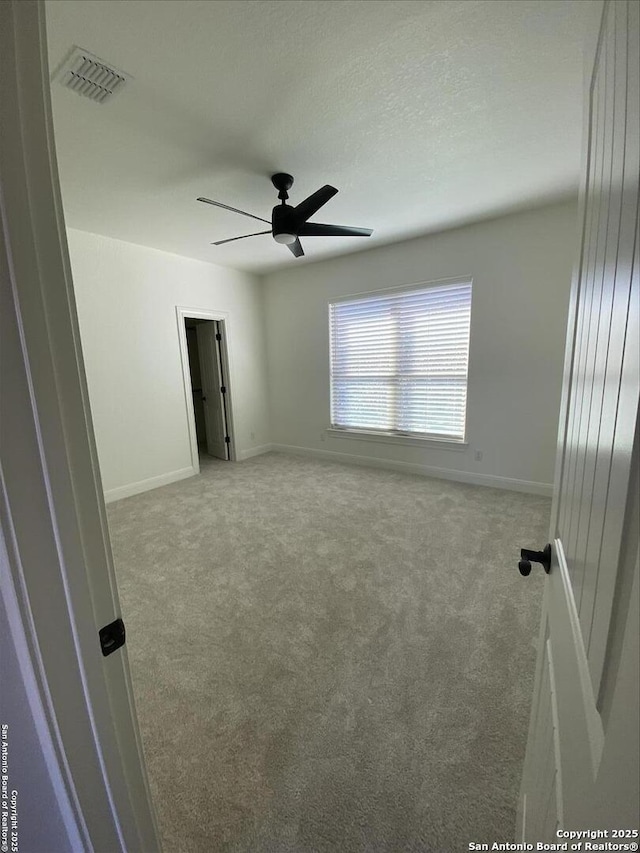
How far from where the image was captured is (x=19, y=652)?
1.71 feet

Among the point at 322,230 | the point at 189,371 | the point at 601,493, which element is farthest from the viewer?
the point at 189,371

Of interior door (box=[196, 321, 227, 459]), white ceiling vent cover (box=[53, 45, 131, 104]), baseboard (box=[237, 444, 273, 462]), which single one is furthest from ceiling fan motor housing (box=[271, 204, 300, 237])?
baseboard (box=[237, 444, 273, 462])

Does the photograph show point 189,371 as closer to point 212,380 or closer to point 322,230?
point 212,380

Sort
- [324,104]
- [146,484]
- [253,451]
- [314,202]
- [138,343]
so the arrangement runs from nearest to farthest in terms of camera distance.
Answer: [324,104] → [314,202] → [138,343] → [146,484] → [253,451]

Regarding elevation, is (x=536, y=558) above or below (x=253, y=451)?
above

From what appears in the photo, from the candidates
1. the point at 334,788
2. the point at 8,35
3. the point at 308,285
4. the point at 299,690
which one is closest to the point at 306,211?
the point at 8,35

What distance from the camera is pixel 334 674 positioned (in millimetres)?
1555

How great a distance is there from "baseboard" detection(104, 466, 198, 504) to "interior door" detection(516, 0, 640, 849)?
3.87 metres

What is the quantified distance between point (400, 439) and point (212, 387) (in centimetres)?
293

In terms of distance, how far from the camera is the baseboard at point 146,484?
145 inches

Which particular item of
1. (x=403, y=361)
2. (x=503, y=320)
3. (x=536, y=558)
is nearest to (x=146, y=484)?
(x=403, y=361)

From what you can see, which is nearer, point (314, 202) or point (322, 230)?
Result: point (314, 202)

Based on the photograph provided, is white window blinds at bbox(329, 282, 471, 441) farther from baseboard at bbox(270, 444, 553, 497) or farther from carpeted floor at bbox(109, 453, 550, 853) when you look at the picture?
carpeted floor at bbox(109, 453, 550, 853)

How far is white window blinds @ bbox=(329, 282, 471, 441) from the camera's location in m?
3.76
